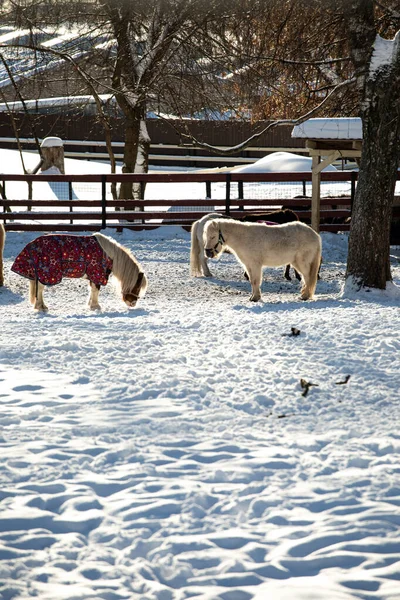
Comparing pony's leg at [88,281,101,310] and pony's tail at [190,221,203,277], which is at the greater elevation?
pony's tail at [190,221,203,277]

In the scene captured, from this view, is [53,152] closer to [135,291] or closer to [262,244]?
[262,244]

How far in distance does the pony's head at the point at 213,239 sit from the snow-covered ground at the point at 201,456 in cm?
157

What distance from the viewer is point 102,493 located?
4.23m

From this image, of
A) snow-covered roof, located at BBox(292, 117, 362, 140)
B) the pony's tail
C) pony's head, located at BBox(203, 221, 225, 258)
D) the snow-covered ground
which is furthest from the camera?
snow-covered roof, located at BBox(292, 117, 362, 140)

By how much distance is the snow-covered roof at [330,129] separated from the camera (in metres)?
13.2

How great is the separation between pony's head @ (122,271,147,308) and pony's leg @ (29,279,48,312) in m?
1.05

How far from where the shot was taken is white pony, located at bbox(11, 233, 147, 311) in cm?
893

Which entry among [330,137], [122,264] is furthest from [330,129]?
[122,264]

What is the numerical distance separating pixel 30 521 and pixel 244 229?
21.0 ft

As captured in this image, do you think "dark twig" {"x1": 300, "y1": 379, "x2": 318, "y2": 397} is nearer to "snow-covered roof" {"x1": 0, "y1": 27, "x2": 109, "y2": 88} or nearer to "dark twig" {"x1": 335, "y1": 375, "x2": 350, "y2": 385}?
"dark twig" {"x1": 335, "y1": 375, "x2": 350, "y2": 385}

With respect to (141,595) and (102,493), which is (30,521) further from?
(141,595)

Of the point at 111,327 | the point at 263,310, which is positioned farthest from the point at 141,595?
the point at 263,310

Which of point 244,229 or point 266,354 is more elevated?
point 244,229

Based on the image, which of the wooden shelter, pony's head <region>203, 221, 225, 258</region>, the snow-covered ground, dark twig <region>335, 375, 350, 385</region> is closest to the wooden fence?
the wooden shelter
